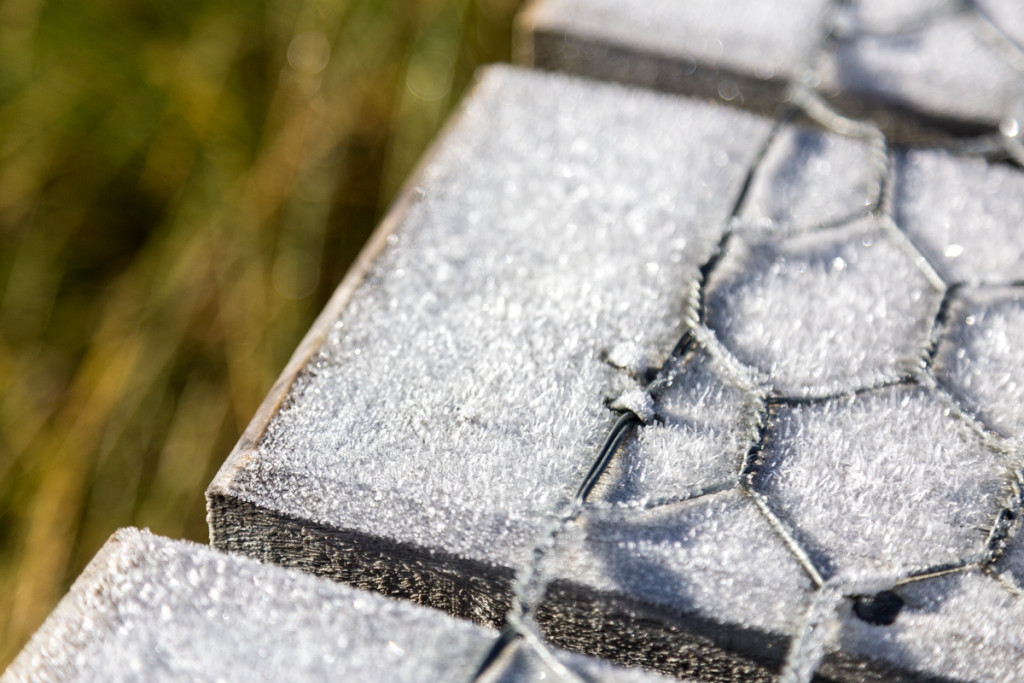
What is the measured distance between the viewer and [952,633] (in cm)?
28

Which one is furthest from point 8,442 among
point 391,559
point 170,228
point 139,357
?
point 391,559

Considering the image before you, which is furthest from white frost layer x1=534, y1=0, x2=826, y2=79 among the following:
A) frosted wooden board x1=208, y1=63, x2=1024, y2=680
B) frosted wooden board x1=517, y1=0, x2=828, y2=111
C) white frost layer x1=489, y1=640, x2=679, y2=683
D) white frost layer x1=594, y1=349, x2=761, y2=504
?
white frost layer x1=489, y1=640, x2=679, y2=683

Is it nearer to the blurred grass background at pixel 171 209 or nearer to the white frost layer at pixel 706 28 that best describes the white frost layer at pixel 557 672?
the white frost layer at pixel 706 28

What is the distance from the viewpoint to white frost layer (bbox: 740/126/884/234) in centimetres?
44

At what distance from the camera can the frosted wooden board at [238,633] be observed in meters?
0.26

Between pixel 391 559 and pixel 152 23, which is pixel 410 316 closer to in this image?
pixel 391 559

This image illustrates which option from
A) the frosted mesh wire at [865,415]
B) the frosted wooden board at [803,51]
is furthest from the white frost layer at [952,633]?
the frosted wooden board at [803,51]

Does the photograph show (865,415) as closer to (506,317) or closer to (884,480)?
(884,480)

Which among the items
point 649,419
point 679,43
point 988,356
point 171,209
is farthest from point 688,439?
point 171,209

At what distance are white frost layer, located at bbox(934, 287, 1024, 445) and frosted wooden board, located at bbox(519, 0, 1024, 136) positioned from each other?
15 cm

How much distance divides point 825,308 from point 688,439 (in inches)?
4.5

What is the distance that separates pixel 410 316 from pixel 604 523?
0.13 metres

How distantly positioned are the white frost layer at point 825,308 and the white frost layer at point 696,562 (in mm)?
78

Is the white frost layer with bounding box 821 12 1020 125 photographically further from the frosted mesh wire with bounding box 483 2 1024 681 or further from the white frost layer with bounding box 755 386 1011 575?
the white frost layer with bounding box 755 386 1011 575
